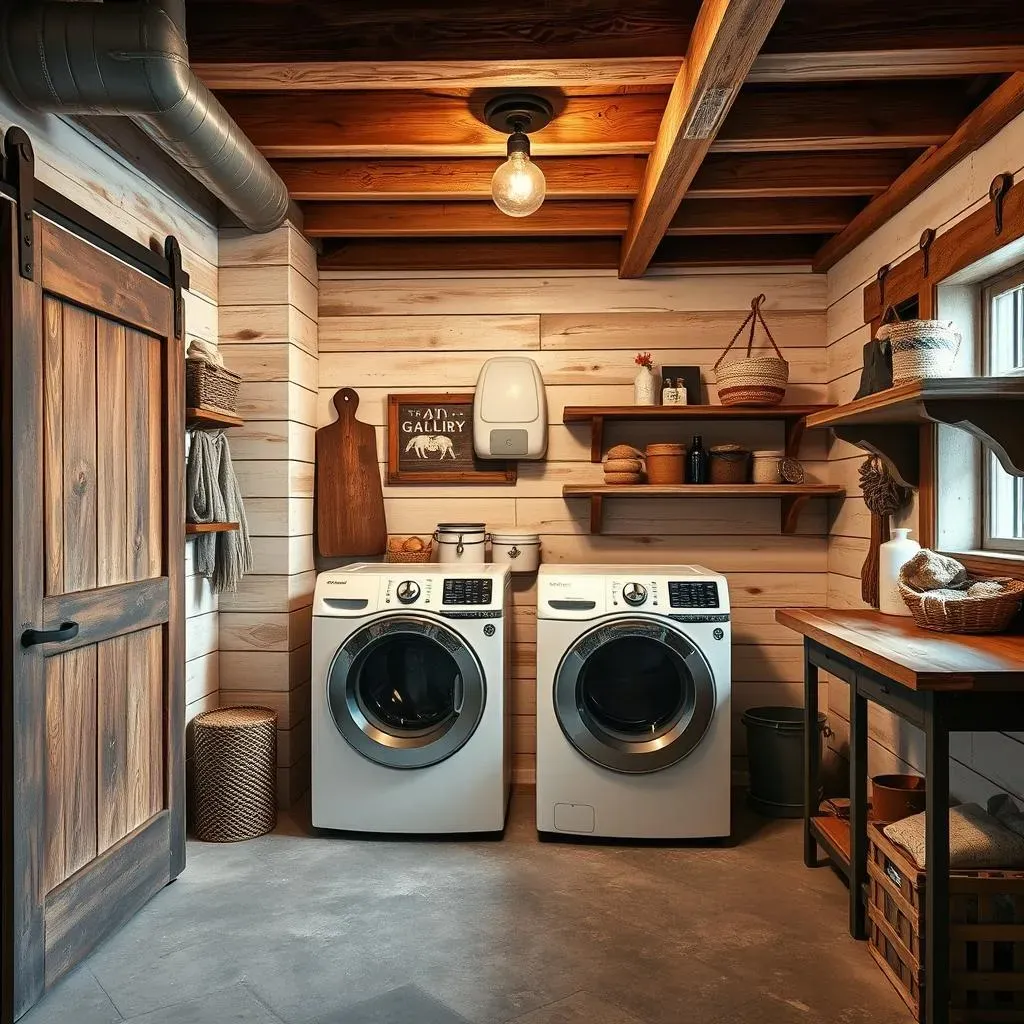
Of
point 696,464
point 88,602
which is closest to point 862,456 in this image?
point 696,464

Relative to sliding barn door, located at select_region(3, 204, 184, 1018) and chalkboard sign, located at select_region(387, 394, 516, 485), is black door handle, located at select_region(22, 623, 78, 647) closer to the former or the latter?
sliding barn door, located at select_region(3, 204, 184, 1018)

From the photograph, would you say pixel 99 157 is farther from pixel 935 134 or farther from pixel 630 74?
pixel 935 134

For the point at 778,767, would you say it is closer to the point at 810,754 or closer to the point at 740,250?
the point at 810,754

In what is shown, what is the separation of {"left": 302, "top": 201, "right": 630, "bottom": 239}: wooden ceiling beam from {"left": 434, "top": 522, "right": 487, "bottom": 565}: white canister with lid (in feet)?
3.82

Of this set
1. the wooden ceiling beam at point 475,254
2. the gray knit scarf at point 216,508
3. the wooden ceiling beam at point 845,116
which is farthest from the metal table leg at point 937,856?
the wooden ceiling beam at point 475,254

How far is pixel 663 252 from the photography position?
378 centimetres

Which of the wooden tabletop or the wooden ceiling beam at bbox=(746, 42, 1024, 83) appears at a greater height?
the wooden ceiling beam at bbox=(746, 42, 1024, 83)

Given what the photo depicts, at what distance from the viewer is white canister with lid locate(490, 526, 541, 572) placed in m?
3.70

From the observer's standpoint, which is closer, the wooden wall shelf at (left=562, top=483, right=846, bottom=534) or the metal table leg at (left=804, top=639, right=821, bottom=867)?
the metal table leg at (left=804, top=639, right=821, bottom=867)

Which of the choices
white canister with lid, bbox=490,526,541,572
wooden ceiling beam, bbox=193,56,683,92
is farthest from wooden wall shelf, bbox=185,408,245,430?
white canister with lid, bbox=490,526,541,572

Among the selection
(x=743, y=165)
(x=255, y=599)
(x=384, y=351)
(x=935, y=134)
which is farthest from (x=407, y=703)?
(x=935, y=134)

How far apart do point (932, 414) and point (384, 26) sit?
1.61 metres

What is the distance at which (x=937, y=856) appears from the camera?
1.84 m

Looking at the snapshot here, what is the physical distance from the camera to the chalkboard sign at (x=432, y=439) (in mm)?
3850
